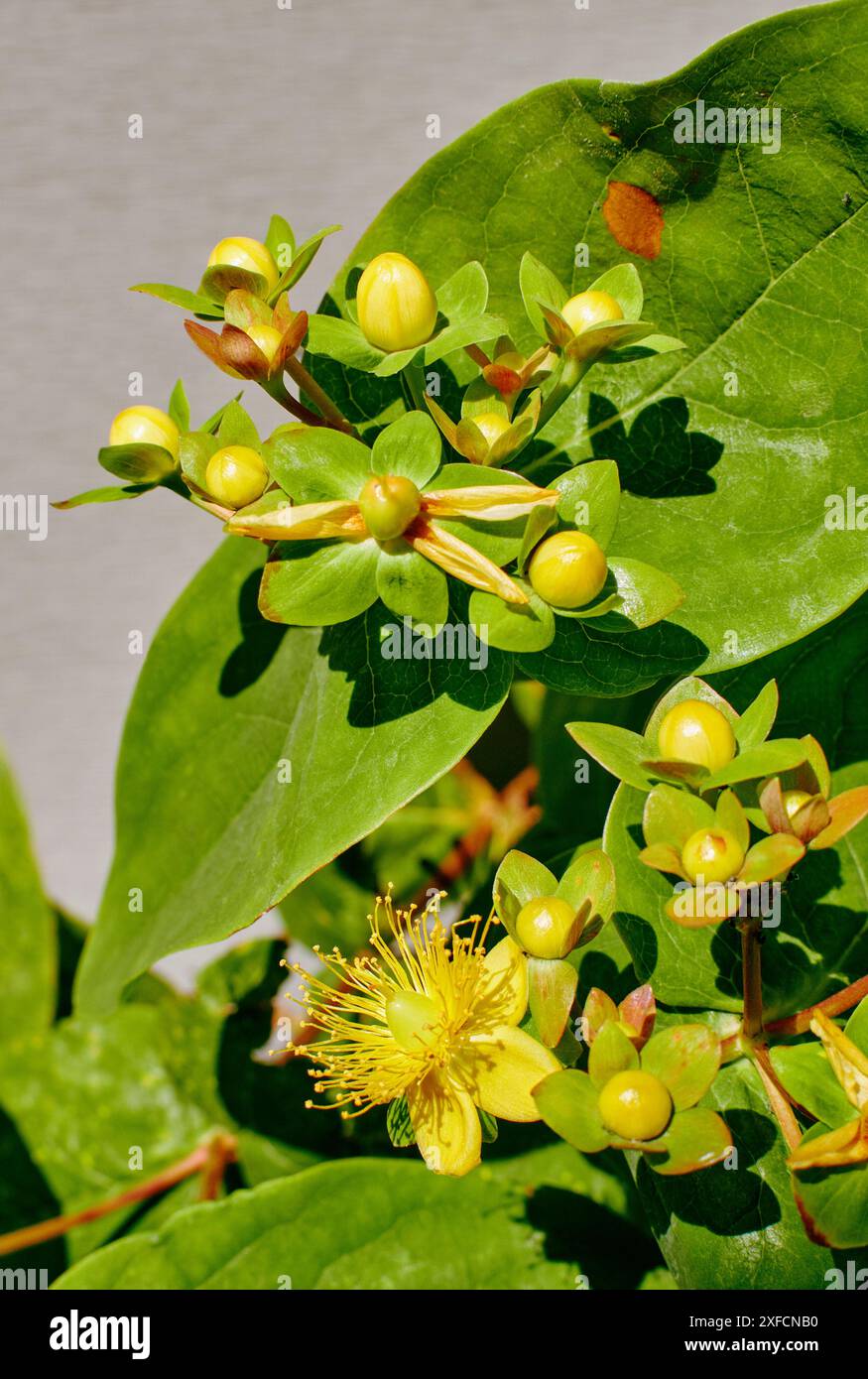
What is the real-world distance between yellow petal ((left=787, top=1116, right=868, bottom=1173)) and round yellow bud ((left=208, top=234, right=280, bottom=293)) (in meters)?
0.36

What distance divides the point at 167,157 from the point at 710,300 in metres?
0.70

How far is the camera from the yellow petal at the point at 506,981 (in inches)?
20.2

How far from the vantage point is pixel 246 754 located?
0.68 meters

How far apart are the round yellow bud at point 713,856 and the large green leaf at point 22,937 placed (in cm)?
66

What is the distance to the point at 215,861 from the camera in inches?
26.3

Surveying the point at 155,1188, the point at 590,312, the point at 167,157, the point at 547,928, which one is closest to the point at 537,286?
the point at 590,312

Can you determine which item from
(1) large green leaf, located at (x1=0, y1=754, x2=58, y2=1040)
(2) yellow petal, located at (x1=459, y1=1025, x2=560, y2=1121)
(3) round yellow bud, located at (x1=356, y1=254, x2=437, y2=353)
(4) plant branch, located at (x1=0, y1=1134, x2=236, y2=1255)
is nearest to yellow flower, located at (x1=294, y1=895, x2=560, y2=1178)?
(2) yellow petal, located at (x1=459, y1=1025, x2=560, y2=1121)

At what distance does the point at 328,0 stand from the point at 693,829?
2.85 ft

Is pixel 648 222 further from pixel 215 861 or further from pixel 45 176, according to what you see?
pixel 45 176

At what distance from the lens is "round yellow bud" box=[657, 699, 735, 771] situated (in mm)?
448

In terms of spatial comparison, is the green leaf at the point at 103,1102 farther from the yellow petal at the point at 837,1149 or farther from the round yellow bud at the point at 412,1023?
the yellow petal at the point at 837,1149

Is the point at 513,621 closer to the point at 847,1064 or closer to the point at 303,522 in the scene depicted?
the point at 303,522

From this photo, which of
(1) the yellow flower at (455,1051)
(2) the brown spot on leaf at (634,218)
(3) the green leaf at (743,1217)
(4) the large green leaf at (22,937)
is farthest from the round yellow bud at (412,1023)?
(4) the large green leaf at (22,937)

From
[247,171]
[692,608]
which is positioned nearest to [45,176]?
[247,171]
